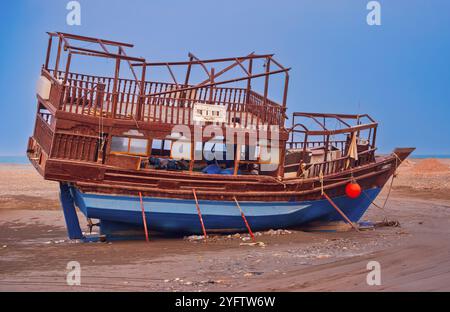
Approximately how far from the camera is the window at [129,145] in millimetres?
12523

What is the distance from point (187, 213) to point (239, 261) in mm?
3234

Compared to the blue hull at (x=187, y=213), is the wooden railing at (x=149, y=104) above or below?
above

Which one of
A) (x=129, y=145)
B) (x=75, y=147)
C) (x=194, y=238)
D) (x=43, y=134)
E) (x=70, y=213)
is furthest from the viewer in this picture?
(x=70, y=213)

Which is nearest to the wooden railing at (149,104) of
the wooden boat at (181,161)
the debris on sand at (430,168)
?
the wooden boat at (181,161)

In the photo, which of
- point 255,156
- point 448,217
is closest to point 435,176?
point 448,217

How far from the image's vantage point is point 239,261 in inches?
384

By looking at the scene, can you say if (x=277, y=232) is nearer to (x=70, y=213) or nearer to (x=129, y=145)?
(x=129, y=145)

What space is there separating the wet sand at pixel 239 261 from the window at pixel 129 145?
2094 mm

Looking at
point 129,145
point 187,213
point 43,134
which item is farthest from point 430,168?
point 43,134

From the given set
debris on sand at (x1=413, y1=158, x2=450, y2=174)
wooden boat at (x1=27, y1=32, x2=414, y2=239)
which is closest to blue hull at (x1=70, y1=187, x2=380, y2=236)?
wooden boat at (x1=27, y1=32, x2=414, y2=239)

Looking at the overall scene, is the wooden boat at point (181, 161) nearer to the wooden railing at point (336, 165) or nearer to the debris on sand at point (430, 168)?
the wooden railing at point (336, 165)

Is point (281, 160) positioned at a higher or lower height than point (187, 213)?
higher

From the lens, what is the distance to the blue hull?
12.2 m

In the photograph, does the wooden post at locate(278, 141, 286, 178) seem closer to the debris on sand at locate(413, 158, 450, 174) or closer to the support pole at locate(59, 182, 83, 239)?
the support pole at locate(59, 182, 83, 239)
